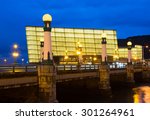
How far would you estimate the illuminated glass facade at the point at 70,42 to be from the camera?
4355 inches

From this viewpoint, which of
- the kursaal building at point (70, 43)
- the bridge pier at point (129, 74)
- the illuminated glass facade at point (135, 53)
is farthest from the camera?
the illuminated glass facade at point (135, 53)

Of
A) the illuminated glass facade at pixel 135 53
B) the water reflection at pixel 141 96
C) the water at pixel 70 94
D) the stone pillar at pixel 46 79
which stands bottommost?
the water reflection at pixel 141 96

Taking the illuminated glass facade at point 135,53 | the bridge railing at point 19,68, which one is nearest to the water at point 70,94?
the bridge railing at point 19,68

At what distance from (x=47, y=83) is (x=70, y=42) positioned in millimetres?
89762

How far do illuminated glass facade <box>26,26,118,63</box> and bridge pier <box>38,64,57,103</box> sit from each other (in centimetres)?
7879

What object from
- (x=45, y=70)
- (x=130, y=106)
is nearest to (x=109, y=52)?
(x=45, y=70)

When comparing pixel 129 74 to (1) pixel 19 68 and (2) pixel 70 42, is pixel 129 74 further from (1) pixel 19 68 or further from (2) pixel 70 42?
(2) pixel 70 42

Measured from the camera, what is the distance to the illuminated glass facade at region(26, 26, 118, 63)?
110625 mm

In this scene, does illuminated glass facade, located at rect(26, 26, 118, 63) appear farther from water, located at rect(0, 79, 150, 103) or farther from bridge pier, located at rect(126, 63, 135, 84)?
water, located at rect(0, 79, 150, 103)

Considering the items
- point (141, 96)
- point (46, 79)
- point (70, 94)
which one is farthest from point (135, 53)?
point (46, 79)

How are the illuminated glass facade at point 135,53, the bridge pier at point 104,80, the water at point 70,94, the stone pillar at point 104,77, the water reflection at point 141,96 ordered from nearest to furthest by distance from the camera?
1. the water at point 70,94
2. the water reflection at point 141,96
3. the bridge pier at point 104,80
4. the stone pillar at point 104,77
5. the illuminated glass facade at point 135,53

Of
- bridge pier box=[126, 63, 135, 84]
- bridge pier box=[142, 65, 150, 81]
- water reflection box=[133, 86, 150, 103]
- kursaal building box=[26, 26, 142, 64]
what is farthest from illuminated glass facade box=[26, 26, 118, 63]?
water reflection box=[133, 86, 150, 103]

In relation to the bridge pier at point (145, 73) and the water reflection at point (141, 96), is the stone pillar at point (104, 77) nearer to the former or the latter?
the water reflection at point (141, 96)

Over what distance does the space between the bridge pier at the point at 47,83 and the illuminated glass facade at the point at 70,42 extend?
3102 inches
